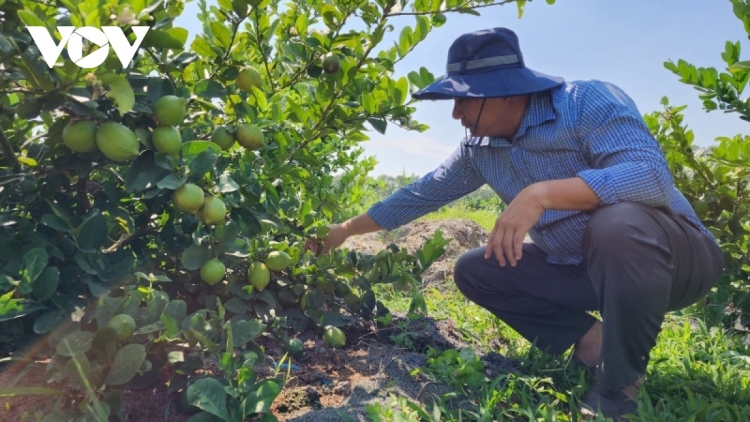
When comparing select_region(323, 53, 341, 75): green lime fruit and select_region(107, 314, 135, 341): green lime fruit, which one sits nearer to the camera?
select_region(107, 314, 135, 341): green lime fruit

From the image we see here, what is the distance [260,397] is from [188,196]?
47 cm

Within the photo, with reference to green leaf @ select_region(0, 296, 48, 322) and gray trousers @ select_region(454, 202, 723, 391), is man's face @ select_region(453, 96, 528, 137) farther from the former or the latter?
green leaf @ select_region(0, 296, 48, 322)

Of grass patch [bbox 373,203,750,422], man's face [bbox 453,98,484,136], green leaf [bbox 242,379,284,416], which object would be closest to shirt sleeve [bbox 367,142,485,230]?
man's face [bbox 453,98,484,136]

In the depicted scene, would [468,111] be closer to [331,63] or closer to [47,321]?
[331,63]

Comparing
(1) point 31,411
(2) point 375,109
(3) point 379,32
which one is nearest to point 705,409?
(2) point 375,109

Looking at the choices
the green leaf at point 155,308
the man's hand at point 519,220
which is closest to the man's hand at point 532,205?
the man's hand at point 519,220

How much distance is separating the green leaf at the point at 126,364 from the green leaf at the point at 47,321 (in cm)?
16

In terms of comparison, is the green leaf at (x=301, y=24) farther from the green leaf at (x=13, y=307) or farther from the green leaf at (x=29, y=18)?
the green leaf at (x=13, y=307)

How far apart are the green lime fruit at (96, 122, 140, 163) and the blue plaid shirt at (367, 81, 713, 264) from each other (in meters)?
1.21

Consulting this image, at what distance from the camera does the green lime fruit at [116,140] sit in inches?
47.7

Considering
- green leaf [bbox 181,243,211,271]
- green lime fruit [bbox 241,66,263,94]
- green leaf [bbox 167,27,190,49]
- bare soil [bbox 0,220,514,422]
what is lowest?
bare soil [bbox 0,220,514,422]

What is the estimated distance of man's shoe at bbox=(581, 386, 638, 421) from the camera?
168 cm

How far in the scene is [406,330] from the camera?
90.5 inches

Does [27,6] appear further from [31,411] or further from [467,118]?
[467,118]
